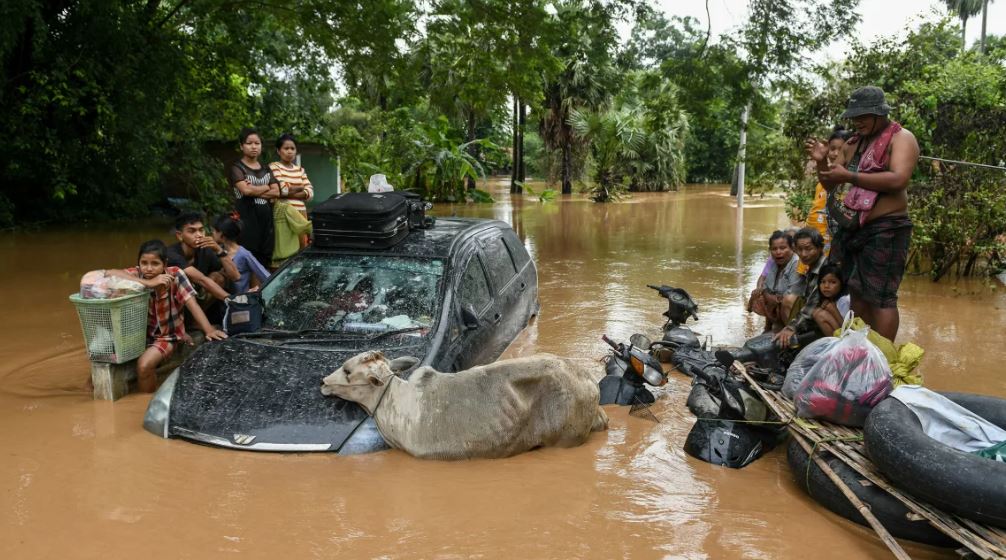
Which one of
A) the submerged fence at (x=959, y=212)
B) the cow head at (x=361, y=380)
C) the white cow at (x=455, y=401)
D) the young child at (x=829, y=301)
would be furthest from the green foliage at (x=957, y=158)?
the cow head at (x=361, y=380)

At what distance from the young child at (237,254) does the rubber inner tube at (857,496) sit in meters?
4.39

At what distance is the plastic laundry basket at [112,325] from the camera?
17.9 feet

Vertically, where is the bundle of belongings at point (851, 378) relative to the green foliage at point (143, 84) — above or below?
below

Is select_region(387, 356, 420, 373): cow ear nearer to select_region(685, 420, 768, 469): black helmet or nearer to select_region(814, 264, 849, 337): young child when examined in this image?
select_region(685, 420, 768, 469): black helmet

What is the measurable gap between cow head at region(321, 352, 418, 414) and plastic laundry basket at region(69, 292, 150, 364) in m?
1.82

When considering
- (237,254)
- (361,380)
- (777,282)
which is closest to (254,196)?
(237,254)

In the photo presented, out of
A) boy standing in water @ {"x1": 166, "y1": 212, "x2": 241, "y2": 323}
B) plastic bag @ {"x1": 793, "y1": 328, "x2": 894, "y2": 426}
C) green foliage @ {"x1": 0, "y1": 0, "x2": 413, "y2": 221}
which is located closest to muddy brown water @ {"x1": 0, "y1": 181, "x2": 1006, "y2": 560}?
plastic bag @ {"x1": 793, "y1": 328, "x2": 894, "y2": 426}

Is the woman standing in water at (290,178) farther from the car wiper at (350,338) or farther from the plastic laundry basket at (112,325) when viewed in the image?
the car wiper at (350,338)

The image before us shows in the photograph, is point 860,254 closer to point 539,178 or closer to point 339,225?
point 339,225

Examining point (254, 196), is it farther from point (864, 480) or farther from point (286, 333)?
point (864, 480)

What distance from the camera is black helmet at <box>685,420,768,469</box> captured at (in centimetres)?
479

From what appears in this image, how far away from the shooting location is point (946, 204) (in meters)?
11.1

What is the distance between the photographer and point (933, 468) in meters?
3.60

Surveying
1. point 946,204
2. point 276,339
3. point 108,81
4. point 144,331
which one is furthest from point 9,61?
point 946,204
